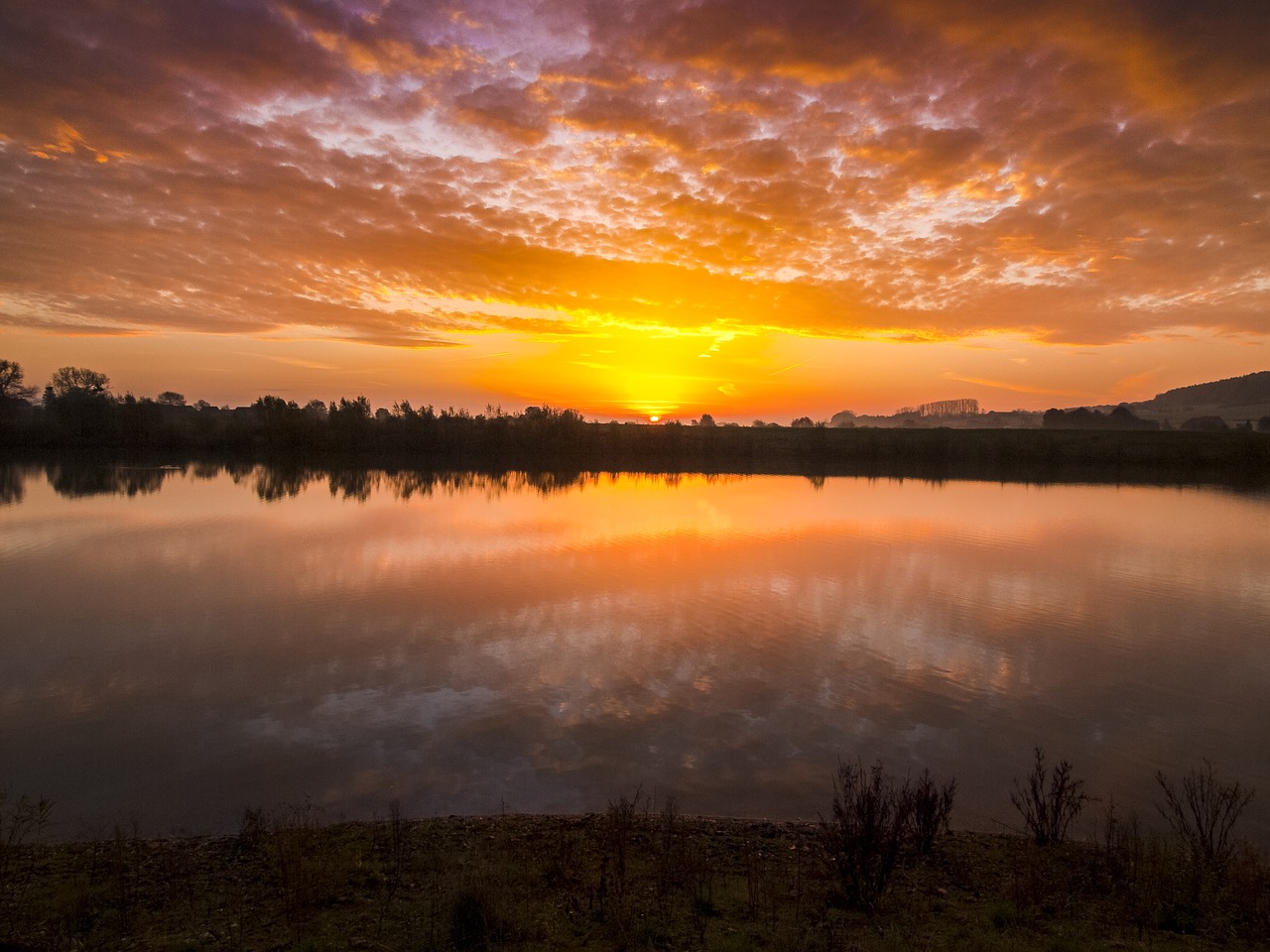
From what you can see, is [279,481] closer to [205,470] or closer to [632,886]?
[205,470]

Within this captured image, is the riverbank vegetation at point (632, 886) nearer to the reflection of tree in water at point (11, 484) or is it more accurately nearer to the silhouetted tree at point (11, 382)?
the reflection of tree in water at point (11, 484)

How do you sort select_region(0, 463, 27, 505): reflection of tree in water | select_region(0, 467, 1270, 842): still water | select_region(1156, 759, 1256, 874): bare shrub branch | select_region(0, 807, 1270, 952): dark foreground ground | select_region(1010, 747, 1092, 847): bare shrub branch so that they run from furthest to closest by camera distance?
select_region(0, 463, 27, 505): reflection of tree in water → select_region(0, 467, 1270, 842): still water → select_region(1010, 747, 1092, 847): bare shrub branch → select_region(1156, 759, 1256, 874): bare shrub branch → select_region(0, 807, 1270, 952): dark foreground ground

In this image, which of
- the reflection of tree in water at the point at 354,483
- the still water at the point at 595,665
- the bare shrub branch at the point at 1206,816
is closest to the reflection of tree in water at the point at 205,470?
the reflection of tree in water at the point at 354,483

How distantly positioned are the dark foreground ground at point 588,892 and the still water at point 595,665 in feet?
2.62

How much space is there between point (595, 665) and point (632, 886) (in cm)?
550

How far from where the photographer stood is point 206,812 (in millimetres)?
6656

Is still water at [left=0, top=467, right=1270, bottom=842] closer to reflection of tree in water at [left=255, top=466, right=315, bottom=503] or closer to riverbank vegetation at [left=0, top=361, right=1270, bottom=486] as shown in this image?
reflection of tree in water at [left=255, top=466, right=315, bottom=503]

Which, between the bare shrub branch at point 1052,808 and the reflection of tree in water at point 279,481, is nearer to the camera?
the bare shrub branch at point 1052,808

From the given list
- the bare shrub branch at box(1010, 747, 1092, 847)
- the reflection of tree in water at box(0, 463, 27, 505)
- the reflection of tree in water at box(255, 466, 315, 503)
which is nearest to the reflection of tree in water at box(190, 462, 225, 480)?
the reflection of tree in water at box(255, 466, 315, 503)

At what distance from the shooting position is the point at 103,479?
127 feet

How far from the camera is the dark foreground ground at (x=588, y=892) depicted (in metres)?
4.61

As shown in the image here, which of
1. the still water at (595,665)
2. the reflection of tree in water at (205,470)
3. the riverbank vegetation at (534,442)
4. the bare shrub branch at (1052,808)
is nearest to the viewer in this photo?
the bare shrub branch at (1052,808)

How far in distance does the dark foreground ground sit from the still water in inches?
31.4

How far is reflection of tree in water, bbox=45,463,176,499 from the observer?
108 ft
